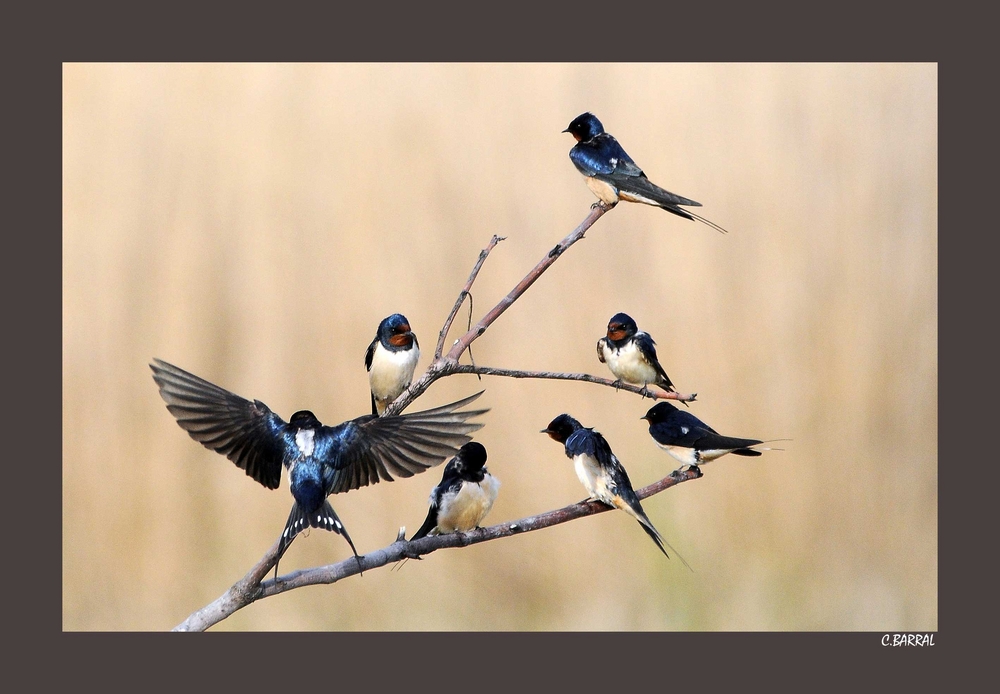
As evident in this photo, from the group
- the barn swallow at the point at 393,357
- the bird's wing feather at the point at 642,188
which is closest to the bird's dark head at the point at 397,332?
the barn swallow at the point at 393,357

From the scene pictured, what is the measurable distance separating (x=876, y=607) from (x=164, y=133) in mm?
2937

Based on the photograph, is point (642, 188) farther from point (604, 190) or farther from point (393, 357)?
point (393, 357)

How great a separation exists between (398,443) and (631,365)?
1.78ft

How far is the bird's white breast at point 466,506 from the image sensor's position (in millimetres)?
1756

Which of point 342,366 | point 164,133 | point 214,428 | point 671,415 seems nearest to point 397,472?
point 214,428

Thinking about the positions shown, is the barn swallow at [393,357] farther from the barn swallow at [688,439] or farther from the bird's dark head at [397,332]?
the barn swallow at [688,439]

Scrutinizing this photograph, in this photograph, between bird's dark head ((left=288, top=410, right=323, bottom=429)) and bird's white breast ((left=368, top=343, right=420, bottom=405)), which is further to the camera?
bird's white breast ((left=368, top=343, right=420, bottom=405))

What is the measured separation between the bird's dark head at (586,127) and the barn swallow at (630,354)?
33cm

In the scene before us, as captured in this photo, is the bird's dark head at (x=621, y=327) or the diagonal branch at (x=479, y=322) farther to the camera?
the bird's dark head at (x=621, y=327)

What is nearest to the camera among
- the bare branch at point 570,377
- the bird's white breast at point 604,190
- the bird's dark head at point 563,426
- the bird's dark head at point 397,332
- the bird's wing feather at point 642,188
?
the bare branch at point 570,377

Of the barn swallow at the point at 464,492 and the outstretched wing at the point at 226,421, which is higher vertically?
the outstretched wing at the point at 226,421

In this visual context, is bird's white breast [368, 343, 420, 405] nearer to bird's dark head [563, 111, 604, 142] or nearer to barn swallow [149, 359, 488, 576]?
barn swallow [149, 359, 488, 576]

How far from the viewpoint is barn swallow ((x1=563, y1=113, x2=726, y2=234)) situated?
58.9 inches

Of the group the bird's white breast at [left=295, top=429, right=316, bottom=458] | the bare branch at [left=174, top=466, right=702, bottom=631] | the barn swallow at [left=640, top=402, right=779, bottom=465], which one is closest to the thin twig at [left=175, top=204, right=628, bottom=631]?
the bare branch at [left=174, top=466, right=702, bottom=631]
